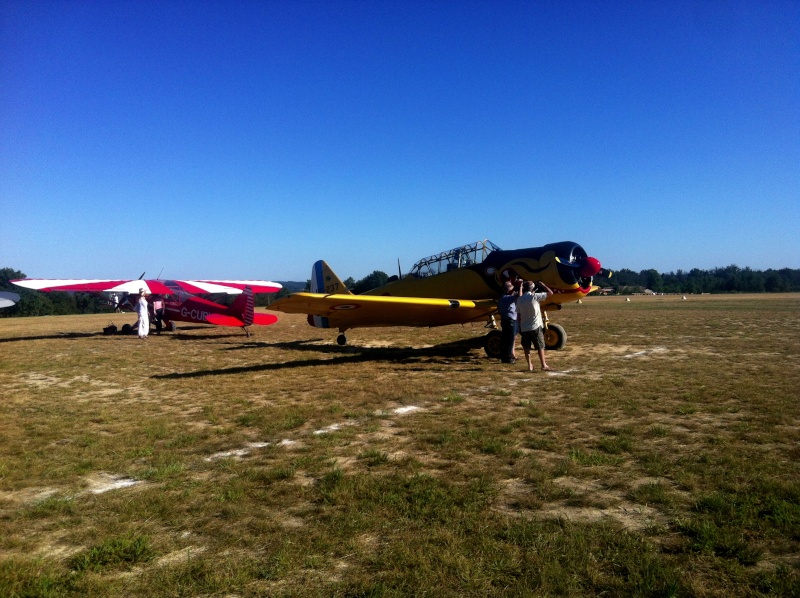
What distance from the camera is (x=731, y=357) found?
1028 cm

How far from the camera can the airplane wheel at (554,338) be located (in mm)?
12133

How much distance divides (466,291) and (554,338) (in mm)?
2484

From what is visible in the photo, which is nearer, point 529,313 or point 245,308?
point 529,313

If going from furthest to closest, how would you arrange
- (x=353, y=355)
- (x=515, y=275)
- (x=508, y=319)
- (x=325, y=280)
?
(x=325, y=280) < (x=353, y=355) < (x=515, y=275) < (x=508, y=319)

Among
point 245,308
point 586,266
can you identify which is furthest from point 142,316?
point 586,266

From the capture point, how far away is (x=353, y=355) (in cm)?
1262

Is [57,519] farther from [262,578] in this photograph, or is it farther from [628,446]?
[628,446]

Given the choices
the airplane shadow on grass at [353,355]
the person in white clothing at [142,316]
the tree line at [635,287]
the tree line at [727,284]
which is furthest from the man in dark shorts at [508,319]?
the tree line at [727,284]

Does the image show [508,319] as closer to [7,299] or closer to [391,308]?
[391,308]

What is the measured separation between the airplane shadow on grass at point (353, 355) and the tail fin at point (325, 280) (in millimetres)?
2137

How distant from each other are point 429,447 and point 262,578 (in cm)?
246

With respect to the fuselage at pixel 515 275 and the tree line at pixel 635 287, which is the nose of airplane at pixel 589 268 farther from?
the tree line at pixel 635 287

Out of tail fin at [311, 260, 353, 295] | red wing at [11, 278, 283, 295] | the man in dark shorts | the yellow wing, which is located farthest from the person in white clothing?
the man in dark shorts

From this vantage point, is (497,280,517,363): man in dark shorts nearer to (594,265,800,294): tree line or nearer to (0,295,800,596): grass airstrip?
(0,295,800,596): grass airstrip
